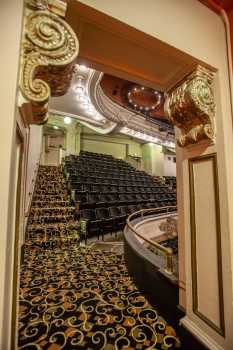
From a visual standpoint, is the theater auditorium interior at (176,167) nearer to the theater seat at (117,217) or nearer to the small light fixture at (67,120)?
the theater seat at (117,217)

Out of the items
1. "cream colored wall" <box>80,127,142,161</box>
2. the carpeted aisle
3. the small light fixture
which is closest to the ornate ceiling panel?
the small light fixture

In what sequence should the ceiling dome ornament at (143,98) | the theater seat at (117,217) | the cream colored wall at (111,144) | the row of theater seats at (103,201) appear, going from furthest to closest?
the cream colored wall at (111,144), the ceiling dome ornament at (143,98), the theater seat at (117,217), the row of theater seats at (103,201)

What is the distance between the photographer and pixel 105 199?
18.4 feet

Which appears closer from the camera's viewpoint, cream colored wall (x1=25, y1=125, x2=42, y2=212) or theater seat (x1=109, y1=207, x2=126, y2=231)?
Answer: cream colored wall (x1=25, y1=125, x2=42, y2=212)

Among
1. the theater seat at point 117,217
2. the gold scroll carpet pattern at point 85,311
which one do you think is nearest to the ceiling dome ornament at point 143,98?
the theater seat at point 117,217

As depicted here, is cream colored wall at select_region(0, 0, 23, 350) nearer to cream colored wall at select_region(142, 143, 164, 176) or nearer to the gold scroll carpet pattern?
the gold scroll carpet pattern

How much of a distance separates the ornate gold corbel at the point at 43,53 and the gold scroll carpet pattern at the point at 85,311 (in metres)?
1.69

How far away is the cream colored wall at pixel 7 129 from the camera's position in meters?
0.63

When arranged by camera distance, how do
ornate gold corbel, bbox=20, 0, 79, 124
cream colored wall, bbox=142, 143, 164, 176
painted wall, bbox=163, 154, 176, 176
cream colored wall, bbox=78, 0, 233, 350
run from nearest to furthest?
ornate gold corbel, bbox=20, 0, 79, 124 < cream colored wall, bbox=78, 0, 233, 350 < cream colored wall, bbox=142, 143, 164, 176 < painted wall, bbox=163, 154, 176, 176

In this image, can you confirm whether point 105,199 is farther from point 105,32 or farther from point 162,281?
point 105,32

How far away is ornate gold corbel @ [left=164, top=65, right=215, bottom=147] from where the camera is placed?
1172mm

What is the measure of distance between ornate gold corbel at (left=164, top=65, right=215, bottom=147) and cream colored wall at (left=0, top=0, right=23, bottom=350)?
3.10 feet

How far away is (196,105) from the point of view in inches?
45.5

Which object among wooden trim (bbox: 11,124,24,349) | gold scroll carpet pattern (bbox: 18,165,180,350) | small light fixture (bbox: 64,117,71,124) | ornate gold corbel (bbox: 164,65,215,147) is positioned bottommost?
gold scroll carpet pattern (bbox: 18,165,180,350)
